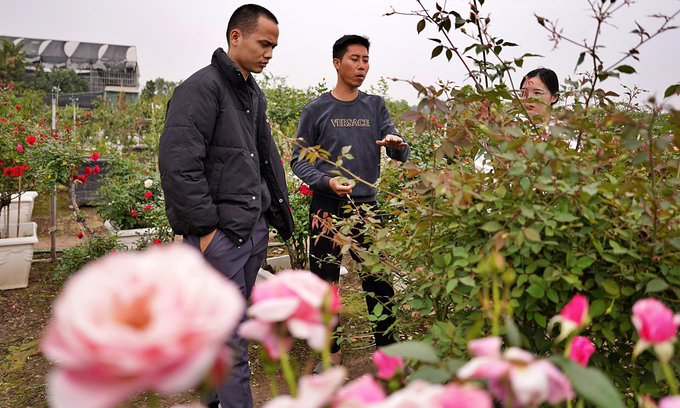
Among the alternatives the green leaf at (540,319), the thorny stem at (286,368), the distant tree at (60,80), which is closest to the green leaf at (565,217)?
the green leaf at (540,319)

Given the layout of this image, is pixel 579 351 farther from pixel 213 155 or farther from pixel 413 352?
pixel 213 155

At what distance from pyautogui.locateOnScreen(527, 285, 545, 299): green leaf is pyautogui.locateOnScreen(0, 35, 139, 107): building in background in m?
44.3

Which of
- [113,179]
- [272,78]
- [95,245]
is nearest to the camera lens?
[95,245]

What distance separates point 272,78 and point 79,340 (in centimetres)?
821

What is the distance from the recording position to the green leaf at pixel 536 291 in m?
1.04

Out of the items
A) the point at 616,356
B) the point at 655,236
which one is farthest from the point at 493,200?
the point at 616,356

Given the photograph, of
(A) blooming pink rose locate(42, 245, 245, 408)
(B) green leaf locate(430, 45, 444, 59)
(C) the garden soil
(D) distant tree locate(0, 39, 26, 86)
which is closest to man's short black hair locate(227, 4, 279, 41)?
(B) green leaf locate(430, 45, 444, 59)

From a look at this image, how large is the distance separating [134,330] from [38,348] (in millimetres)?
3740

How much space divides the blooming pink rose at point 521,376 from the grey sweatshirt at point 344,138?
2.44 metres

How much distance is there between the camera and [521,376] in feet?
1.16

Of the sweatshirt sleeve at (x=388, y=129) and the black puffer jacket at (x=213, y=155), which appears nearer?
the black puffer jacket at (x=213, y=155)

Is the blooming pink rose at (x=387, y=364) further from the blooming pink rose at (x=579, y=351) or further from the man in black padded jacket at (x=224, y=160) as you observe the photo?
the man in black padded jacket at (x=224, y=160)

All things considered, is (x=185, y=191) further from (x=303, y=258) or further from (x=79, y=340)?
(x=303, y=258)

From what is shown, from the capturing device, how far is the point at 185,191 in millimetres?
1973
